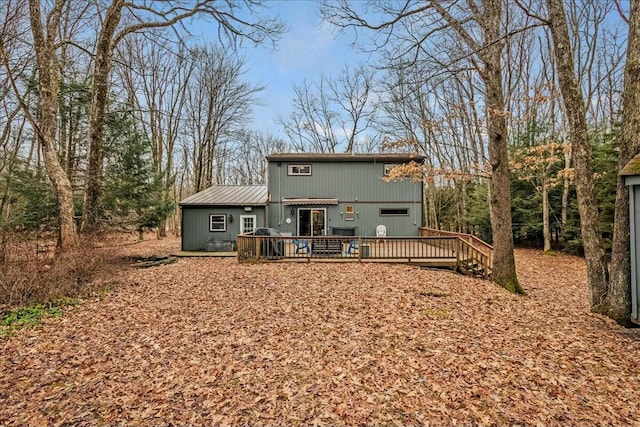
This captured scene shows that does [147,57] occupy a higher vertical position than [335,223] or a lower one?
higher

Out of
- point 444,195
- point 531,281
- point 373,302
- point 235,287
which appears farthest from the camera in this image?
point 444,195

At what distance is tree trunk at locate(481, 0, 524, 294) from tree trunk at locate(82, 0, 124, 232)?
10.8 meters

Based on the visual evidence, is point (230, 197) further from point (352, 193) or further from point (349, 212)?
point (352, 193)

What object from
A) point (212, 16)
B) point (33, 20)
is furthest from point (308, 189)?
point (33, 20)

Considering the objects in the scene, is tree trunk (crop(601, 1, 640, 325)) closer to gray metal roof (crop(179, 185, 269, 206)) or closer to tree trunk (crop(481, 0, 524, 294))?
tree trunk (crop(481, 0, 524, 294))

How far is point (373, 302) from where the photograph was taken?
6.13 m

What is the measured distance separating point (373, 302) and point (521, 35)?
16.6 metres

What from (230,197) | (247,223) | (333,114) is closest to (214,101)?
(333,114)

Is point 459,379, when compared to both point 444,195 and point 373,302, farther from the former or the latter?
point 444,195

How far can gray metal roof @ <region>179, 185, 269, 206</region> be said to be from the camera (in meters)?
14.9

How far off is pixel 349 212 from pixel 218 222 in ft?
21.1

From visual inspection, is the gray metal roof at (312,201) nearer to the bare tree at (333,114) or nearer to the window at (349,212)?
the window at (349,212)

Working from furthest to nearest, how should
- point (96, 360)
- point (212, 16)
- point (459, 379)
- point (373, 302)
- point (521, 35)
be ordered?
point (521, 35), point (212, 16), point (373, 302), point (96, 360), point (459, 379)

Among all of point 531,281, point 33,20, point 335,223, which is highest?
point 33,20
